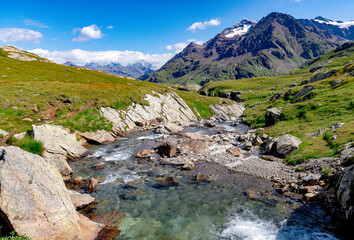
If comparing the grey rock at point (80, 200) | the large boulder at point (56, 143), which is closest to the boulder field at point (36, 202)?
the grey rock at point (80, 200)

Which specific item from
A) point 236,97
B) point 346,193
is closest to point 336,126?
point 346,193

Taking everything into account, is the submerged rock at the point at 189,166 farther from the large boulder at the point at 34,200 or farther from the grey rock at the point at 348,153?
the grey rock at the point at 348,153

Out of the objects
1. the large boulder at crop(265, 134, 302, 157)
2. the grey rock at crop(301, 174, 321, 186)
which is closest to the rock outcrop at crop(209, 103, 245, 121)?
the large boulder at crop(265, 134, 302, 157)

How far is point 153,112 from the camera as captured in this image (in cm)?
6128

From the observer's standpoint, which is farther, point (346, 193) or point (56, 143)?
point (56, 143)

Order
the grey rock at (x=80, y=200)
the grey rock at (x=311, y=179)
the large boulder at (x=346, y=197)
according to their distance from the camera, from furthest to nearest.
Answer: the grey rock at (x=311, y=179)
the grey rock at (x=80, y=200)
the large boulder at (x=346, y=197)

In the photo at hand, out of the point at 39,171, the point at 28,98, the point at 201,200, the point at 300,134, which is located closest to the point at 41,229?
the point at 39,171

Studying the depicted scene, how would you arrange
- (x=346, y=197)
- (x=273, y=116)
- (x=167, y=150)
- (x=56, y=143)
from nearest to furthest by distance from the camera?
(x=346, y=197), (x=56, y=143), (x=167, y=150), (x=273, y=116)

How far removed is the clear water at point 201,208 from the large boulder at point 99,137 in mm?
12215

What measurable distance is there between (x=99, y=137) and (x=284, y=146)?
113 feet

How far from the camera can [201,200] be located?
17.6m

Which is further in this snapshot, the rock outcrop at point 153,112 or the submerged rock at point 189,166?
the rock outcrop at point 153,112

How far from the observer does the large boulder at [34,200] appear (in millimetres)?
9898

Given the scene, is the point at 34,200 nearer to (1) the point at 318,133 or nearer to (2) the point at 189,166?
(2) the point at 189,166
